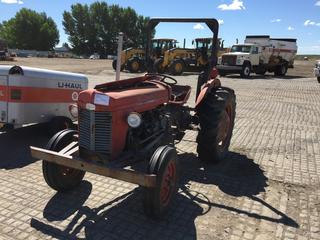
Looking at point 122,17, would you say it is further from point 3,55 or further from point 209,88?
point 209,88

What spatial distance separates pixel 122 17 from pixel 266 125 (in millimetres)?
78894

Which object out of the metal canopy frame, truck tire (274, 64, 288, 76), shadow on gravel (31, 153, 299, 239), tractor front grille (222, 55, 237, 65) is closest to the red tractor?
shadow on gravel (31, 153, 299, 239)

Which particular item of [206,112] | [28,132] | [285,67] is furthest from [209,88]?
[285,67]

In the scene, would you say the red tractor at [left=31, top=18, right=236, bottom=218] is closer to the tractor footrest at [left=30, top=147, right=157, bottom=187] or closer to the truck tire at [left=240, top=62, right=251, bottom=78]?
the tractor footrest at [left=30, top=147, right=157, bottom=187]

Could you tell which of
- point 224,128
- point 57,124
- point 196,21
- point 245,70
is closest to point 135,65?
point 245,70

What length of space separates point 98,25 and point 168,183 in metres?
83.3

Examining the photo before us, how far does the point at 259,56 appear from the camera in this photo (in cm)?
2628

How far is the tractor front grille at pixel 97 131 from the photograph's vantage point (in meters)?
3.92

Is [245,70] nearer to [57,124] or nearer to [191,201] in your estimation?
[57,124]

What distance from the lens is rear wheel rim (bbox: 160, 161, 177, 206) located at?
3.96 meters

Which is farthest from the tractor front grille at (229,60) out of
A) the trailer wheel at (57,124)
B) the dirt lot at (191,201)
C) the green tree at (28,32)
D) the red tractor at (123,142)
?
the green tree at (28,32)

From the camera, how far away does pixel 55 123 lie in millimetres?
6805

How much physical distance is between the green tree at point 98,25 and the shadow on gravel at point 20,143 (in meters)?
78.0

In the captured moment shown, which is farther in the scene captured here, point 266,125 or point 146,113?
point 266,125
